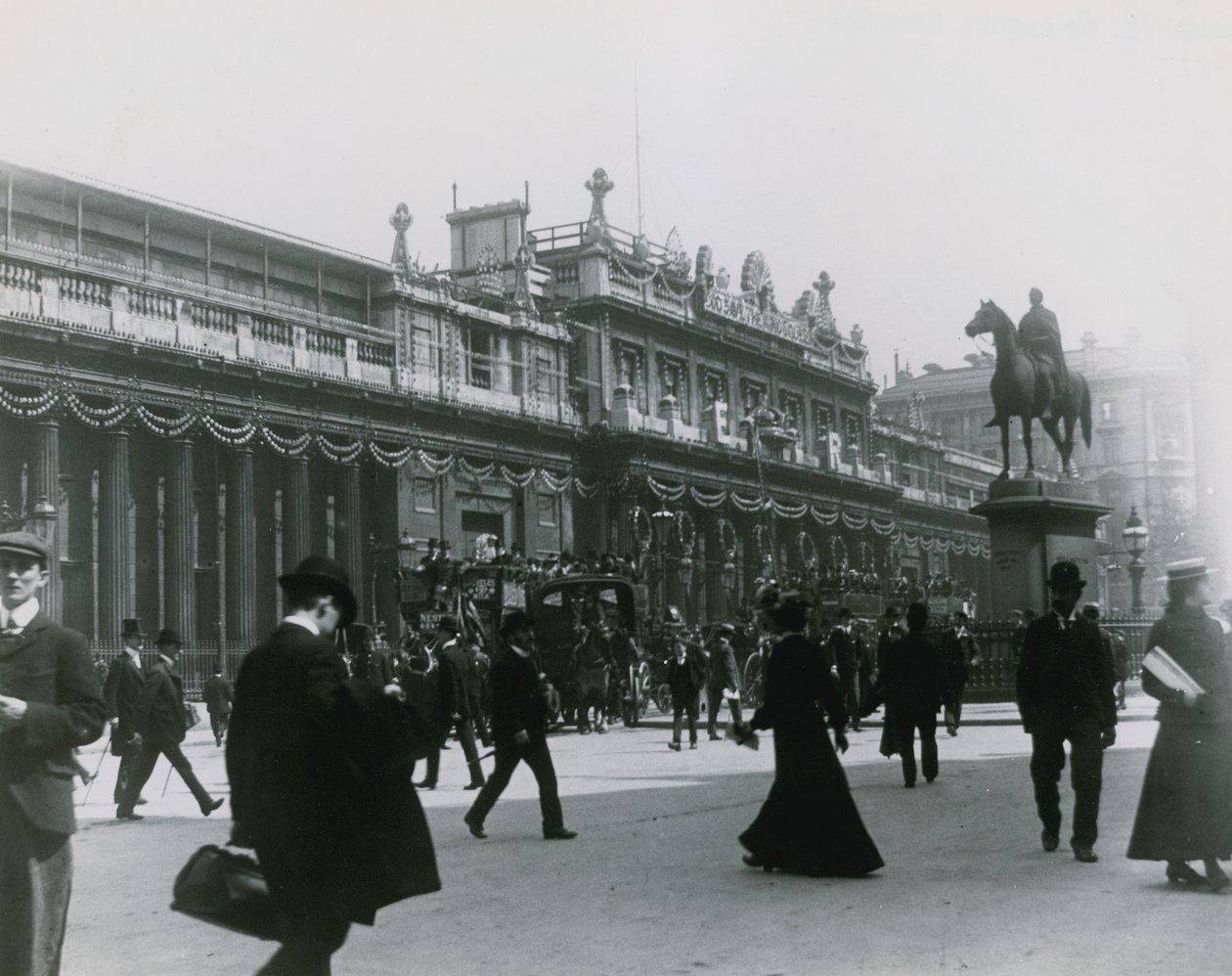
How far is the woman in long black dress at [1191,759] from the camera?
8.45 m

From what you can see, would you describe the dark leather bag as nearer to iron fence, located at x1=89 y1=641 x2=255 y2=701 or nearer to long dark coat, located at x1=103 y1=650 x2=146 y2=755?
long dark coat, located at x1=103 y1=650 x2=146 y2=755

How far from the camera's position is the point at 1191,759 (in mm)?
8586

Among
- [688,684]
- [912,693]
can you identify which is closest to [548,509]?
[688,684]

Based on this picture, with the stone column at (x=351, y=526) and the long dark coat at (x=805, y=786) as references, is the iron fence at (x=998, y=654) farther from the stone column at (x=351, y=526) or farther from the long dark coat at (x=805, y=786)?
the long dark coat at (x=805, y=786)

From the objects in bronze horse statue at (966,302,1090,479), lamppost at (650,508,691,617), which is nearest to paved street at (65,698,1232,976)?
bronze horse statue at (966,302,1090,479)

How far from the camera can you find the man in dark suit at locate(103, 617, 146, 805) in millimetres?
13906

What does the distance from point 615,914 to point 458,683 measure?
8088 mm

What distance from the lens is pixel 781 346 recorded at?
2205 inches

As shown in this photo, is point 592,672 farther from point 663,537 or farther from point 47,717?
point 47,717

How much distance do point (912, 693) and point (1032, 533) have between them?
11126 mm

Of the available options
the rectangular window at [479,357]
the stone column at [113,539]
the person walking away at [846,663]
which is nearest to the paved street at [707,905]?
the person walking away at [846,663]

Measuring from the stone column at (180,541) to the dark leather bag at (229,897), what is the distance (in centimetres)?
2621

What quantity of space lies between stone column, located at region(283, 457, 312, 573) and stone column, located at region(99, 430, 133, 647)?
4.50 metres

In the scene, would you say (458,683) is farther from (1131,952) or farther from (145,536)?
(145,536)
